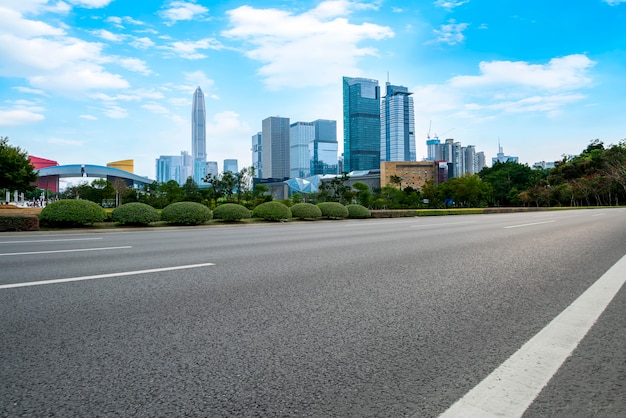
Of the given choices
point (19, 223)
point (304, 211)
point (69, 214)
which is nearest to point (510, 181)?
point (304, 211)

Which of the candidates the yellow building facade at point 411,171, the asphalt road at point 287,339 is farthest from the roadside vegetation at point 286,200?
the yellow building facade at point 411,171

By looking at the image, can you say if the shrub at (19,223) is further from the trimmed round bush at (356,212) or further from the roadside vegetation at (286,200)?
the trimmed round bush at (356,212)

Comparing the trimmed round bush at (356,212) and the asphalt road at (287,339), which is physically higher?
the trimmed round bush at (356,212)

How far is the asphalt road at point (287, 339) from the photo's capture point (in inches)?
78.5

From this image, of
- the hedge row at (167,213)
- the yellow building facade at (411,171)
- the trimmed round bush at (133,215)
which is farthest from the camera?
the yellow building facade at (411,171)

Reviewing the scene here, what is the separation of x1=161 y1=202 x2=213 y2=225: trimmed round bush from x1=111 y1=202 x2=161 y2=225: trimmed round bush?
703 millimetres

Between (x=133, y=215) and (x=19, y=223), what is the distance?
13.0 ft

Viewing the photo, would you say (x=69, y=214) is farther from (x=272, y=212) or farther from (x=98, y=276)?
(x=98, y=276)

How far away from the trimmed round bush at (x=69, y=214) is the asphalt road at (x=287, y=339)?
11090 mm

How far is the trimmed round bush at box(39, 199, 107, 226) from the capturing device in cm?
1559

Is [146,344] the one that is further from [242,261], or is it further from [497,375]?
[242,261]

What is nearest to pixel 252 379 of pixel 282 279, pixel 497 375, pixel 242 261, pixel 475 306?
pixel 497 375

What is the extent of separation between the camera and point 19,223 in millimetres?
14719

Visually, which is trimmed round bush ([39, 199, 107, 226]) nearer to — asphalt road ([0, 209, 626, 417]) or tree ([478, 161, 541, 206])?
→ asphalt road ([0, 209, 626, 417])
